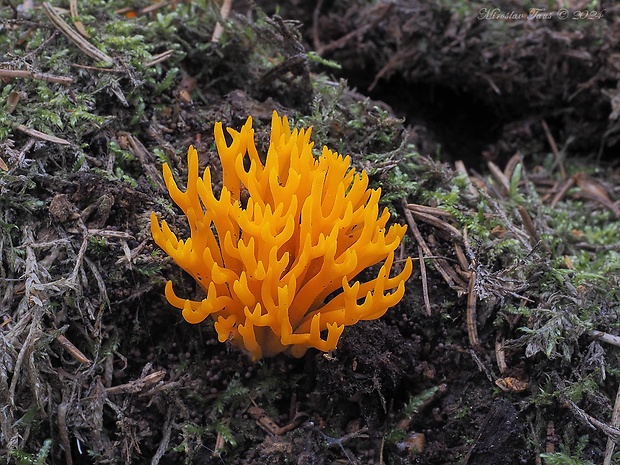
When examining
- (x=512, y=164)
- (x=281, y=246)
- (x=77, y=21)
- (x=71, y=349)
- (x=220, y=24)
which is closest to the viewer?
(x=281, y=246)

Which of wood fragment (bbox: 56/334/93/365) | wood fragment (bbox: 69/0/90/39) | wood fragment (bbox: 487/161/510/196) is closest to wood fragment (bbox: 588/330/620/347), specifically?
wood fragment (bbox: 487/161/510/196)

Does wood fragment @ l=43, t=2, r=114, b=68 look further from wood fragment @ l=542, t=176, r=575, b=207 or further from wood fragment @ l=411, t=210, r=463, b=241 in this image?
wood fragment @ l=542, t=176, r=575, b=207

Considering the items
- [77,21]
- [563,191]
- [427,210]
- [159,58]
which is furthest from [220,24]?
[563,191]

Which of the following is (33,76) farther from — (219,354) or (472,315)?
(472,315)

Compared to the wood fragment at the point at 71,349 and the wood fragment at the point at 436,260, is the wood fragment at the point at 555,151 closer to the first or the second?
the wood fragment at the point at 436,260

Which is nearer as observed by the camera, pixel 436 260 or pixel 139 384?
pixel 139 384

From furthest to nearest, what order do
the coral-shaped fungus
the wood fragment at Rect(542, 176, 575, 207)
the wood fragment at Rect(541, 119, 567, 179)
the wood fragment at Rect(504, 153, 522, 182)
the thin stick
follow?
the wood fragment at Rect(541, 119, 567, 179) < the wood fragment at Rect(504, 153, 522, 182) < the wood fragment at Rect(542, 176, 575, 207) < the thin stick < the coral-shaped fungus
